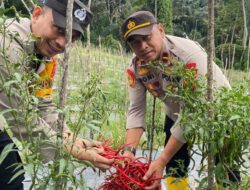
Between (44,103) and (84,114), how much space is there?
2.59ft

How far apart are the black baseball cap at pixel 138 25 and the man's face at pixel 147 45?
0.07 ft

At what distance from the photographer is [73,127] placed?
4.82ft

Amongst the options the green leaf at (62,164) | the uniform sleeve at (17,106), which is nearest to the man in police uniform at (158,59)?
the uniform sleeve at (17,106)

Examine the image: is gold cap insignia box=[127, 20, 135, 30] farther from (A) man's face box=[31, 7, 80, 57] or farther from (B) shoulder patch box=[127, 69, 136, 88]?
(A) man's face box=[31, 7, 80, 57]

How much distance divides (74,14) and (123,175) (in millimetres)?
664

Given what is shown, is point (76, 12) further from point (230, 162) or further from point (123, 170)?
point (230, 162)

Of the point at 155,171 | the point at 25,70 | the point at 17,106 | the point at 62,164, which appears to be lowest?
the point at 155,171

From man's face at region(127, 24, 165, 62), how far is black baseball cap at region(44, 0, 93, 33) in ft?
1.17

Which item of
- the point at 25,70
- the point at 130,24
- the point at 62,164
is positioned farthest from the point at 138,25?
the point at 62,164

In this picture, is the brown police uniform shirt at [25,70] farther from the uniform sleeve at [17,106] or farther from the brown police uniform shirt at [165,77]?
the brown police uniform shirt at [165,77]

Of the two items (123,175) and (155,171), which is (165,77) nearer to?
(155,171)

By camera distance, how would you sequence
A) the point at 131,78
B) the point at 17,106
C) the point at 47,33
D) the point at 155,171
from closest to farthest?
the point at 17,106
the point at 47,33
the point at 155,171
the point at 131,78

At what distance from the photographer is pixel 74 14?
201 cm

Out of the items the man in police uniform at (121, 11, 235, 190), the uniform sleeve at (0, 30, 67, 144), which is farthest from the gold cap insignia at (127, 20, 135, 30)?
the uniform sleeve at (0, 30, 67, 144)
